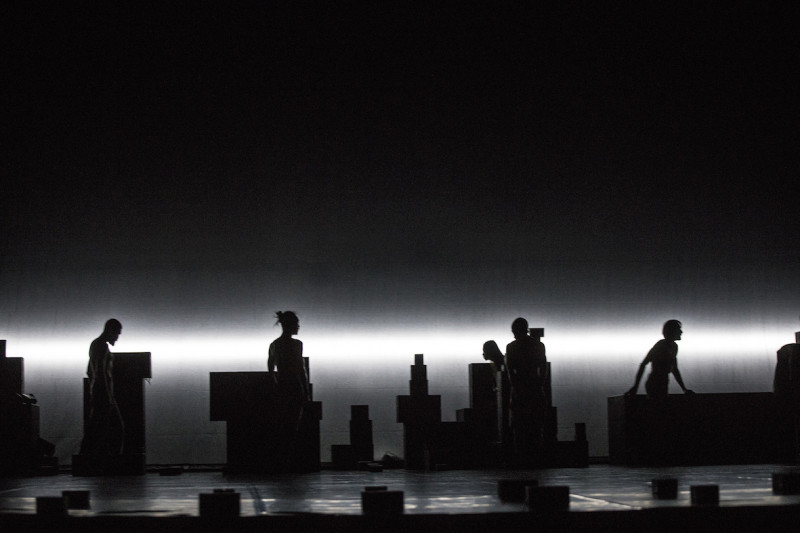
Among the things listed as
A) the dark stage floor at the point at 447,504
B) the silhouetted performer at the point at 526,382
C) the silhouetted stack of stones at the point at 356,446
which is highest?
the silhouetted performer at the point at 526,382

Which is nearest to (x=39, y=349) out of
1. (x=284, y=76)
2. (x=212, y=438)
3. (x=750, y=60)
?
(x=212, y=438)

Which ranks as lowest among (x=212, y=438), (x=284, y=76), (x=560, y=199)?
(x=212, y=438)

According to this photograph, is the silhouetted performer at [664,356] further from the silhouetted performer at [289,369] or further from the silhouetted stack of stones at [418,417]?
the silhouetted performer at [289,369]

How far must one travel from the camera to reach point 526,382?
33.7ft

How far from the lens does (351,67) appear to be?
10.6m

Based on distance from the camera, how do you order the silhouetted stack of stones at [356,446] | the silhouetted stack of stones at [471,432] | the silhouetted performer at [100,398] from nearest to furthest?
the silhouetted performer at [100,398]
the silhouetted stack of stones at [471,432]
the silhouetted stack of stones at [356,446]

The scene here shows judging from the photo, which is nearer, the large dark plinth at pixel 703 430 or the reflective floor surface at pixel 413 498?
the reflective floor surface at pixel 413 498

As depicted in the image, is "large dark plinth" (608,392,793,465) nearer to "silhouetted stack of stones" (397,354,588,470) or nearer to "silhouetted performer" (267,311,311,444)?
"silhouetted stack of stones" (397,354,588,470)

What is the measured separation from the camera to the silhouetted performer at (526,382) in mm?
10234

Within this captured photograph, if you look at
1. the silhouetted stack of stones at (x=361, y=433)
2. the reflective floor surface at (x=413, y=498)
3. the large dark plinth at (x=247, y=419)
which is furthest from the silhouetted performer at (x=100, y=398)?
the reflective floor surface at (x=413, y=498)

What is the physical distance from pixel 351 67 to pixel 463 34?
135cm

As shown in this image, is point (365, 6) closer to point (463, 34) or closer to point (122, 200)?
point (463, 34)

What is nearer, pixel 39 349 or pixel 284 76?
pixel 284 76

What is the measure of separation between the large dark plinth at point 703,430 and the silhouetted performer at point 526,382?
179 centimetres
